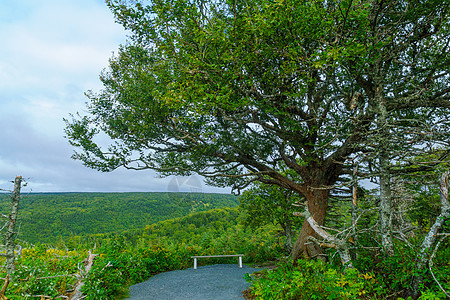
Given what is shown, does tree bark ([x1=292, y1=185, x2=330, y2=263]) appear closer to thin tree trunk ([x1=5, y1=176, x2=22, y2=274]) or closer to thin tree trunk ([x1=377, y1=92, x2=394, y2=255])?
thin tree trunk ([x1=377, y1=92, x2=394, y2=255])

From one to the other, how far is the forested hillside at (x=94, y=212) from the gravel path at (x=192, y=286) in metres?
16.4

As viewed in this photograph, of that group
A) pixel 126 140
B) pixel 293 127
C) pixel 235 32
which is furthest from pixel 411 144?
pixel 126 140

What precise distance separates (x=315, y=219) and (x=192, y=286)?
4.50m

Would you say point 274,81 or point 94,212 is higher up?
point 274,81

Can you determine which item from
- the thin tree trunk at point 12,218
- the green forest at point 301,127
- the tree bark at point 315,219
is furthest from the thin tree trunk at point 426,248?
the thin tree trunk at point 12,218

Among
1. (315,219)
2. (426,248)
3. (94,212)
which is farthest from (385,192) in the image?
(94,212)

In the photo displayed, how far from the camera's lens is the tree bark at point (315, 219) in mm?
8454

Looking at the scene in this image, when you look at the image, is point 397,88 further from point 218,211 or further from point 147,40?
point 218,211

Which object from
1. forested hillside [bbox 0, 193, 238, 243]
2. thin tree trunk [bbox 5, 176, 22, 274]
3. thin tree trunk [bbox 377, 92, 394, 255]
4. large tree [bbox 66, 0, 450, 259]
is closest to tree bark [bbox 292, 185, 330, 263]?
large tree [bbox 66, 0, 450, 259]

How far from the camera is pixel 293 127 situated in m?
7.56

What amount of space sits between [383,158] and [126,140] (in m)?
8.68

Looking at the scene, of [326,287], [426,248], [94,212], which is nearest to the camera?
[426,248]

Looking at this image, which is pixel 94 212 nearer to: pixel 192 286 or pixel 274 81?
pixel 192 286

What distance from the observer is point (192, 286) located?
8.15 meters
